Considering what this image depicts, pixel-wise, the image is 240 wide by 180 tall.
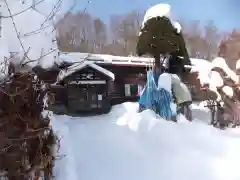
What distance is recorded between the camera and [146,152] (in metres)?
5.24

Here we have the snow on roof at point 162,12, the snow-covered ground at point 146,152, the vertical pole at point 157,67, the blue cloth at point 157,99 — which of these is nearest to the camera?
the snow-covered ground at point 146,152

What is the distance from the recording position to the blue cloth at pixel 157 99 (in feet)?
25.6

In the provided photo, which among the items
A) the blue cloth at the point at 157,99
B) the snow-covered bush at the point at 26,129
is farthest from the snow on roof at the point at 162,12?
the snow-covered bush at the point at 26,129

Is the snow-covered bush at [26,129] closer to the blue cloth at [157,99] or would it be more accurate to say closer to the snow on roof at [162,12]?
the blue cloth at [157,99]

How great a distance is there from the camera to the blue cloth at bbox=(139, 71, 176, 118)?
779 cm

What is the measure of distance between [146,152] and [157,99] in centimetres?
288

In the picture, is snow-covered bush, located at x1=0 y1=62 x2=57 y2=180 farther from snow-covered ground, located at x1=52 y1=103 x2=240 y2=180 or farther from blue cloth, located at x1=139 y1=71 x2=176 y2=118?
blue cloth, located at x1=139 y1=71 x2=176 y2=118

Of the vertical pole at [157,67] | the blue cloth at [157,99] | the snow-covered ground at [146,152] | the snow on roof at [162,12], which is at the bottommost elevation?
the snow-covered ground at [146,152]

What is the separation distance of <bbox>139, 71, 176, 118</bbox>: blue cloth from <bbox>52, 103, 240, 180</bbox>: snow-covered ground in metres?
0.96

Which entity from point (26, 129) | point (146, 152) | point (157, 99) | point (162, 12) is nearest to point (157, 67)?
point (157, 99)

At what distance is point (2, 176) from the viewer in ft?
8.86

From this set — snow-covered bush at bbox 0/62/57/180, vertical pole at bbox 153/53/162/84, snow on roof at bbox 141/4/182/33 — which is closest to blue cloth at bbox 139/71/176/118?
vertical pole at bbox 153/53/162/84

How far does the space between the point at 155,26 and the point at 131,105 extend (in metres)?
3.77

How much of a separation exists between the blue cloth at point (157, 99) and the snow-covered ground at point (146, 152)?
0.96 m
